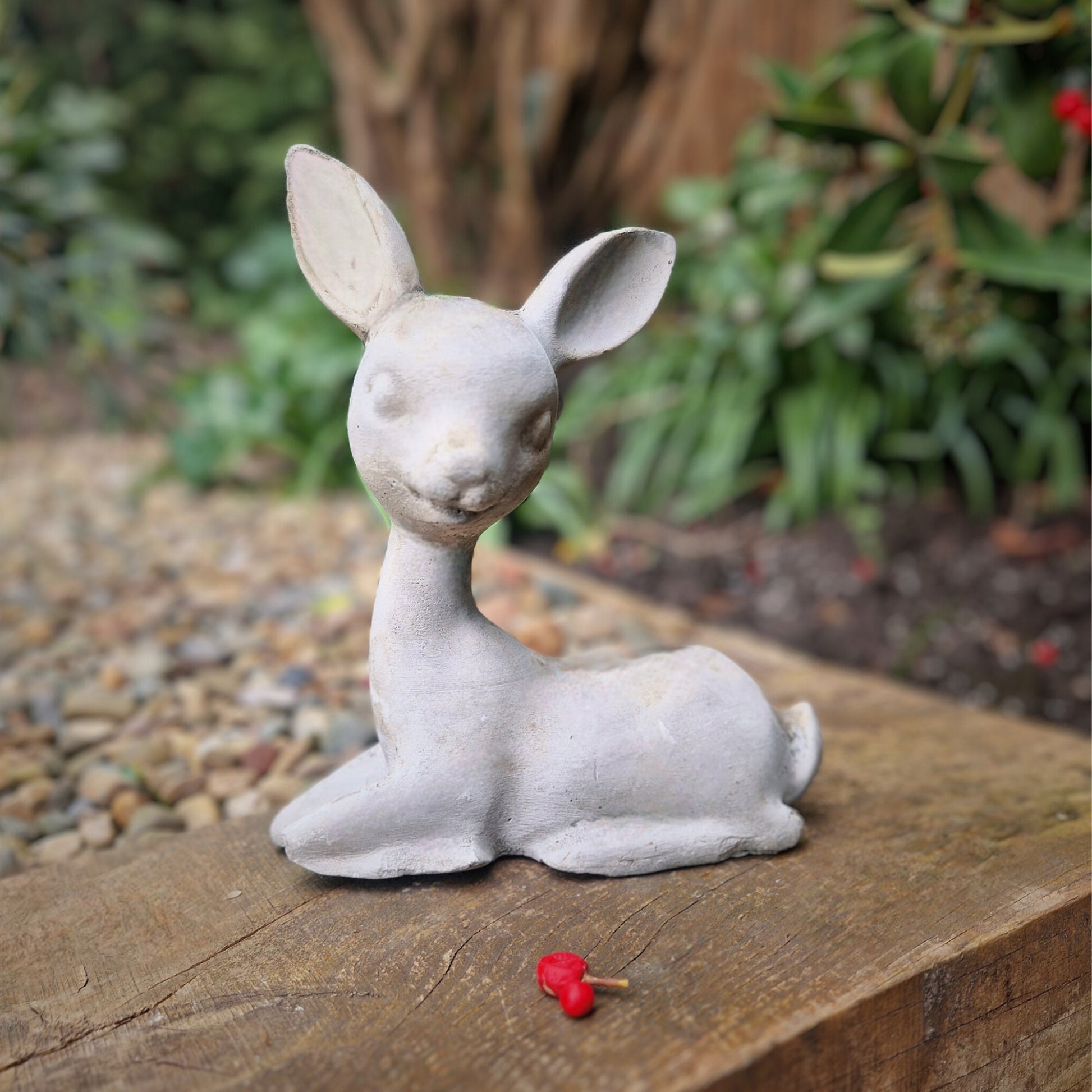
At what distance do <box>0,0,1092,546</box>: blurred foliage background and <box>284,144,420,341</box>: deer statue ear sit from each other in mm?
1756

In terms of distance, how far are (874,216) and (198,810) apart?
2.34 meters

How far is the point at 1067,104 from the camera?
2.35 metres

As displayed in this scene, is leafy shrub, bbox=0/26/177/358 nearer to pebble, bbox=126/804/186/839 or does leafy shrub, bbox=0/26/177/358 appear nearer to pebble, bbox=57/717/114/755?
pebble, bbox=57/717/114/755

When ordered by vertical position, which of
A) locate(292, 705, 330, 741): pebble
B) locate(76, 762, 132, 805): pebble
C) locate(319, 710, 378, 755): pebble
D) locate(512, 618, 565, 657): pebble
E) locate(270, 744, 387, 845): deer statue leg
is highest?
locate(270, 744, 387, 845): deer statue leg

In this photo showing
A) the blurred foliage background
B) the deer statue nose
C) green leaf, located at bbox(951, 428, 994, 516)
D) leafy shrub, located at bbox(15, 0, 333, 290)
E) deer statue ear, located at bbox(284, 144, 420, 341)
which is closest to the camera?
the deer statue nose

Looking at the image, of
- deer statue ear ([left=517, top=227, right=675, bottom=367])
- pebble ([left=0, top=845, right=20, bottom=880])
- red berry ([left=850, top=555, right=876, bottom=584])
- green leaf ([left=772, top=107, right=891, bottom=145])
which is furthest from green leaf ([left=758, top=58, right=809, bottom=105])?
pebble ([left=0, top=845, right=20, bottom=880])

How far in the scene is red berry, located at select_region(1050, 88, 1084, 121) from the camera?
7.67 feet

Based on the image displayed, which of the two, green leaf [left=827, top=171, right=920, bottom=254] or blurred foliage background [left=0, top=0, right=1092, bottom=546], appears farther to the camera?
blurred foliage background [left=0, top=0, right=1092, bottom=546]

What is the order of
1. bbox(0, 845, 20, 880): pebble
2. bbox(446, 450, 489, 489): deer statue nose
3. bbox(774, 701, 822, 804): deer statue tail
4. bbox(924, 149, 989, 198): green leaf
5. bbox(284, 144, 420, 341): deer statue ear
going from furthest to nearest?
bbox(924, 149, 989, 198): green leaf < bbox(0, 845, 20, 880): pebble < bbox(774, 701, 822, 804): deer statue tail < bbox(284, 144, 420, 341): deer statue ear < bbox(446, 450, 489, 489): deer statue nose

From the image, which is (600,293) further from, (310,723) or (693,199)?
(693,199)

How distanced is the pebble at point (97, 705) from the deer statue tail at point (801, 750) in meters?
1.50

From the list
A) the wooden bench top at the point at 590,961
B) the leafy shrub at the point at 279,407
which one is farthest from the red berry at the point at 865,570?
the leafy shrub at the point at 279,407

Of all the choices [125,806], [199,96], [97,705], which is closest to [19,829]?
[125,806]

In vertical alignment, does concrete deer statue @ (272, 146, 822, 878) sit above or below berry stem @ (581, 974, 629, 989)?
above
